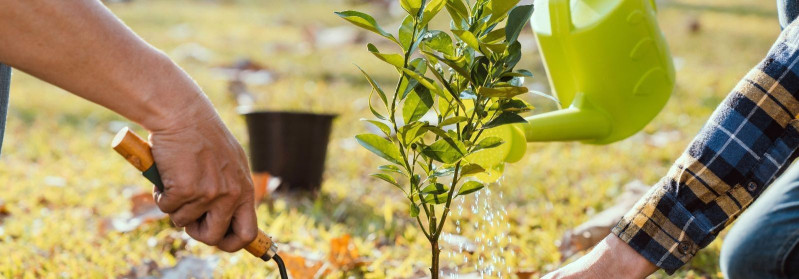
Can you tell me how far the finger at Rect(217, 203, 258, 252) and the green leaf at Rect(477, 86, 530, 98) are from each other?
41cm

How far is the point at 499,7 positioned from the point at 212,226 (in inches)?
22.1

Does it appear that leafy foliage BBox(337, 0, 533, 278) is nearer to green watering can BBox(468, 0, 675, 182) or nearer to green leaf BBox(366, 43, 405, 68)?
green leaf BBox(366, 43, 405, 68)

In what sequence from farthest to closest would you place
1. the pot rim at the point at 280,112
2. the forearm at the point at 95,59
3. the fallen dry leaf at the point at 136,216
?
the pot rim at the point at 280,112 < the fallen dry leaf at the point at 136,216 < the forearm at the point at 95,59

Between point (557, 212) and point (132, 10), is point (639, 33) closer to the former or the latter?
point (557, 212)

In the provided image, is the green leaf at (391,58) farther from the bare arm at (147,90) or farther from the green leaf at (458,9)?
the bare arm at (147,90)

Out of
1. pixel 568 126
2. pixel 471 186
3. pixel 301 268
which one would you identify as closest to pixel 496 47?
pixel 471 186

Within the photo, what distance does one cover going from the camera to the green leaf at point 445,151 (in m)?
1.32

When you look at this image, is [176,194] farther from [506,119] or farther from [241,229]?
[506,119]

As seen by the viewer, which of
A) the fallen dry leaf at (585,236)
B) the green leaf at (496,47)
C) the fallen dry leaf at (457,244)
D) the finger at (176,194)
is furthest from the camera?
the fallen dry leaf at (585,236)

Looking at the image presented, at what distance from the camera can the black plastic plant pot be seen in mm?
2873

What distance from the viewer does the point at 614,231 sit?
4.47ft

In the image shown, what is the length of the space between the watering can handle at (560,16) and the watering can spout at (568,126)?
161 mm

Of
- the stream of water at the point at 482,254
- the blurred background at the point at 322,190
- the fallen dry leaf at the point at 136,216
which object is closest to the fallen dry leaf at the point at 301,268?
the blurred background at the point at 322,190

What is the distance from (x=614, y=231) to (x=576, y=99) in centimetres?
36
